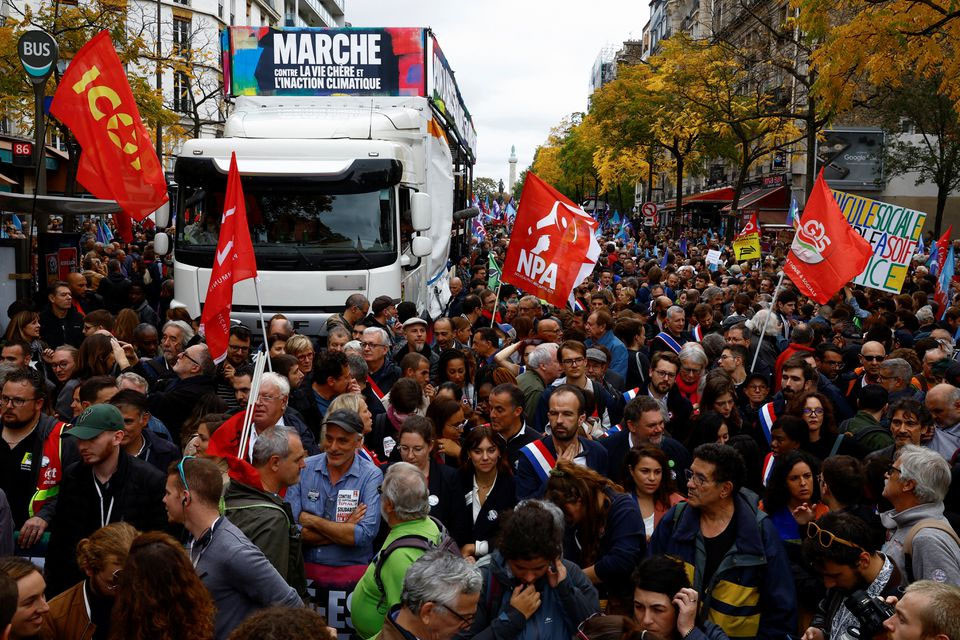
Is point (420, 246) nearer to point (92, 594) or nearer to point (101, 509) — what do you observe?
point (101, 509)

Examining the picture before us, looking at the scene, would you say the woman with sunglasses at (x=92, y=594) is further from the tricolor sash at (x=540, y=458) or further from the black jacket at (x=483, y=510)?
the tricolor sash at (x=540, y=458)

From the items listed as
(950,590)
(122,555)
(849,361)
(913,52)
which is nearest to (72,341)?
(122,555)

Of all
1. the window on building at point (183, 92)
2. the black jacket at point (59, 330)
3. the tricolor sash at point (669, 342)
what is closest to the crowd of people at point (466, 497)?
the tricolor sash at point (669, 342)

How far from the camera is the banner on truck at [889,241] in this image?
12.2 meters

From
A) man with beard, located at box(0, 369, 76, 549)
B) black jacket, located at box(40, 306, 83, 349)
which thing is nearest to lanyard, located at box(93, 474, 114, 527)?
man with beard, located at box(0, 369, 76, 549)

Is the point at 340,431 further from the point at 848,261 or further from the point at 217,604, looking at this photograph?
the point at 848,261

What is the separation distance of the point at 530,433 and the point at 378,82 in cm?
909

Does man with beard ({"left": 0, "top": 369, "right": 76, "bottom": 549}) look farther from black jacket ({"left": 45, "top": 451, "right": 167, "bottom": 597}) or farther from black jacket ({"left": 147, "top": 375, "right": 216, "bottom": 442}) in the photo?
black jacket ({"left": 147, "top": 375, "right": 216, "bottom": 442})

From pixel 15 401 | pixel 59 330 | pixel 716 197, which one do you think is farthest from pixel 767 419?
pixel 716 197

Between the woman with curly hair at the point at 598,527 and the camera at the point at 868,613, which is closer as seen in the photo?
the camera at the point at 868,613

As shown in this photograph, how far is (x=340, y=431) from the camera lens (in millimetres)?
5023

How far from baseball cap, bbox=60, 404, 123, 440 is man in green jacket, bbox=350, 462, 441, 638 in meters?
1.51

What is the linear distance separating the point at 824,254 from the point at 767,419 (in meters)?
3.40

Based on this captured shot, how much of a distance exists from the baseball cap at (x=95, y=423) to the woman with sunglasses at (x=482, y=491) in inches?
73.5
